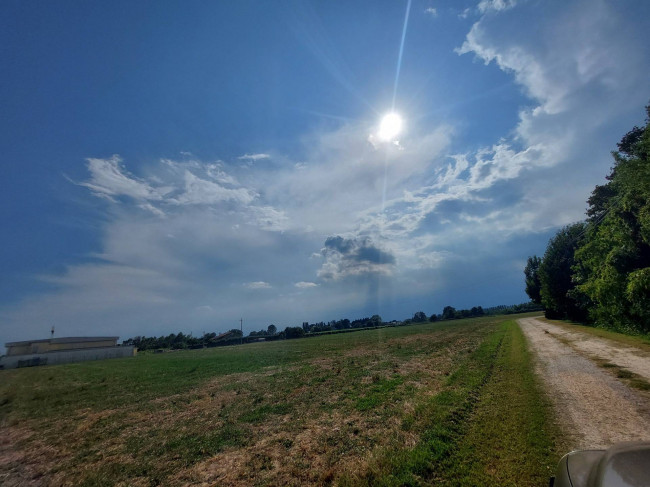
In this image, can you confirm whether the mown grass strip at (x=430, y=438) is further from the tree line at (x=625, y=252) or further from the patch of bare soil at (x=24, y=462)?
the tree line at (x=625, y=252)

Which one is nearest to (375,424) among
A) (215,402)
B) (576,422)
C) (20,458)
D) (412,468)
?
(412,468)

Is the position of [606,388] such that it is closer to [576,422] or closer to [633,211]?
[576,422]

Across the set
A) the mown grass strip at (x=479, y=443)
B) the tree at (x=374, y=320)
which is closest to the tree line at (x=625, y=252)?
the mown grass strip at (x=479, y=443)

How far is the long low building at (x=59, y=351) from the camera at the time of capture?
251ft

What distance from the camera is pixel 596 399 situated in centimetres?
883

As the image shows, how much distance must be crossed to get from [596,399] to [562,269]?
4580 centimetres

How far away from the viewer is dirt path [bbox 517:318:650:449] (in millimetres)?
6527

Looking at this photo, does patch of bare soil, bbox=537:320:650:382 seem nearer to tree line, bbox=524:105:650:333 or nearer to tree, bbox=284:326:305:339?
tree line, bbox=524:105:650:333

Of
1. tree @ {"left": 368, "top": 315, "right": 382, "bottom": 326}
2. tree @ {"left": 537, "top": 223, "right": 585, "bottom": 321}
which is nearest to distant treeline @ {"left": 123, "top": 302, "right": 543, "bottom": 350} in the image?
tree @ {"left": 368, "top": 315, "right": 382, "bottom": 326}

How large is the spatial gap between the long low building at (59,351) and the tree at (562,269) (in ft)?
394

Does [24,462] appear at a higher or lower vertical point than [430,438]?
lower

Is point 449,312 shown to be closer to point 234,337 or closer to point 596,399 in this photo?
point 234,337

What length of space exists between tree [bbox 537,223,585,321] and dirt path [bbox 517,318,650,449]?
34.0 meters

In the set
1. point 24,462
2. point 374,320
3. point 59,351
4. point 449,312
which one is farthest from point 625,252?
point 374,320
